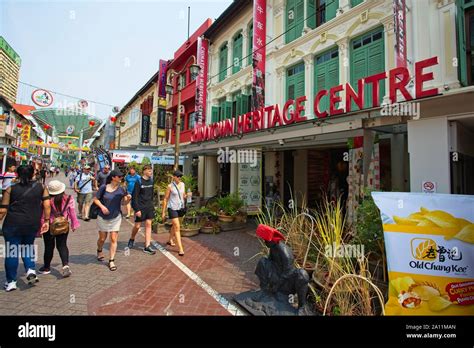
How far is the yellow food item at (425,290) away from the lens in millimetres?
2387

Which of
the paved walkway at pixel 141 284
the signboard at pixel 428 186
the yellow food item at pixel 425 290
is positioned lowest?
the paved walkway at pixel 141 284

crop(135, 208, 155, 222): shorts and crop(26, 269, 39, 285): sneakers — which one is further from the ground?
crop(135, 208, 155, 222): shorts

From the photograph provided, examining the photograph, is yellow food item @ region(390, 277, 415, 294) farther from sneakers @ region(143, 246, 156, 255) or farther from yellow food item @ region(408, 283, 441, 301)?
sneakers @ region(143, 246, 156, 255)

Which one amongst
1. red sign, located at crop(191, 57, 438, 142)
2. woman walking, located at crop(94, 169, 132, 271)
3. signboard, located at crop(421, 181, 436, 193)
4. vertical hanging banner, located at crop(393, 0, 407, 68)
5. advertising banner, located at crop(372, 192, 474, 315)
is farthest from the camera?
vertical hanging banner, located at crop(393, 0, 407, 68)

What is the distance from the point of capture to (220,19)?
12.8 metres

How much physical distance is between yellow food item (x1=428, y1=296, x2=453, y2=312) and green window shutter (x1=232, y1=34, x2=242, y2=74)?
1217cm

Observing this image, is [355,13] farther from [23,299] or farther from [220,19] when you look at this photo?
[23,299]

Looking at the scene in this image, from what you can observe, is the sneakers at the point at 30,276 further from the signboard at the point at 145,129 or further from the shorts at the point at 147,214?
the signboard at the point at 145,129

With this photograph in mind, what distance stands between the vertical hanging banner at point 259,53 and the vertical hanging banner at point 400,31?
5266 mm

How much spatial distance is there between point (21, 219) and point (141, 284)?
1.93m

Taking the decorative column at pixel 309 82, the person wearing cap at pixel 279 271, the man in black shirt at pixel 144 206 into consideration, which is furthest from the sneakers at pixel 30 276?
the decorative column at pixel 309 82

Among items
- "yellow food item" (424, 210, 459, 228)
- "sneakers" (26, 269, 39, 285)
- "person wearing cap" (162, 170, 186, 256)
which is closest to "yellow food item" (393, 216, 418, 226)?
"yellow food item" (424, 210, 459, 228)

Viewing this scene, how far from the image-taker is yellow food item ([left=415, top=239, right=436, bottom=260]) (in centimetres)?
243

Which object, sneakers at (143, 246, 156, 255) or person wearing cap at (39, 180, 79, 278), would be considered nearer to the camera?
person wearing cap at (39, 180, 79, 278)
